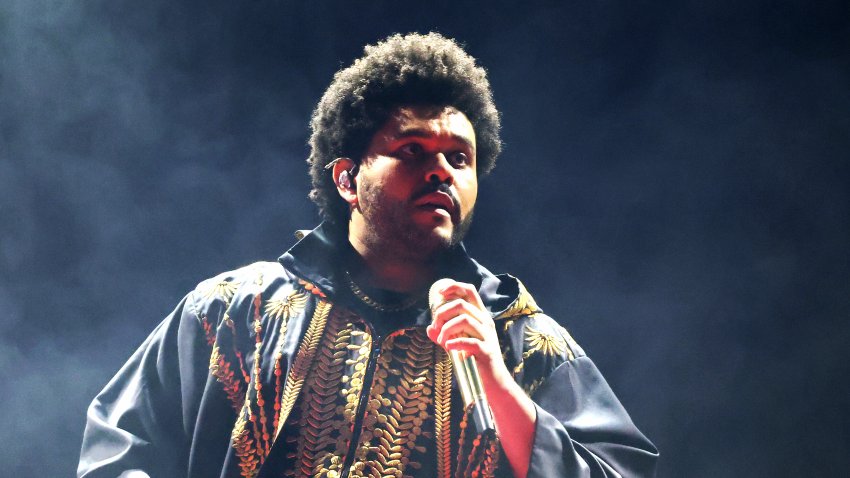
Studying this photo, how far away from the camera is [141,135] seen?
2842 millimetres

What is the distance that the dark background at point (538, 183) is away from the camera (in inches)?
110

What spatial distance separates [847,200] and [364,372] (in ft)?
6.33

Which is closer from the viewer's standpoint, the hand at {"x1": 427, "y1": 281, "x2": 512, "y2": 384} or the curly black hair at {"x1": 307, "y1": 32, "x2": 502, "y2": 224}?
the hand at {"x1": 427, "y1": 281, "x2": 512, "y2": 384}

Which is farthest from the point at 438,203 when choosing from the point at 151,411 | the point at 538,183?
the point at 538,183

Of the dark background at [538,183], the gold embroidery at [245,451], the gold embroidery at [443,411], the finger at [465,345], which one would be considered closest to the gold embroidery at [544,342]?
the gold embroidery at [443,411]

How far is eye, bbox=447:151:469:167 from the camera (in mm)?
1931

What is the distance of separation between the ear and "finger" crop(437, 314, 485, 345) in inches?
26.3

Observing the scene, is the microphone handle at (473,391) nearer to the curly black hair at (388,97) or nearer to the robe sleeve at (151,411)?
the robe sleeve at (151,411)

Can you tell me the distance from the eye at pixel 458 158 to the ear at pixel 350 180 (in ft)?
0.89

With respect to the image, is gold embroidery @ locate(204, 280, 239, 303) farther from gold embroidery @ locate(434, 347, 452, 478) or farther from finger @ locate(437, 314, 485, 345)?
finger @ locate(437, 314, 485, 345)

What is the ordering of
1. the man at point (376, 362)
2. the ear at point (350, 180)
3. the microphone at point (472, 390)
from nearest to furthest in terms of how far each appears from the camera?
the microphone at point (472, 390) < the man at point (376, 362) < the ear at point (350, 180)

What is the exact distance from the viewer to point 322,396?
5.73 ft

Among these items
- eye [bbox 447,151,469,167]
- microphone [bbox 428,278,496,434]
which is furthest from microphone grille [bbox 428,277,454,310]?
eye [bbox 447,151,469,167]

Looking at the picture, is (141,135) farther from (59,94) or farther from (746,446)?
(746,446)
